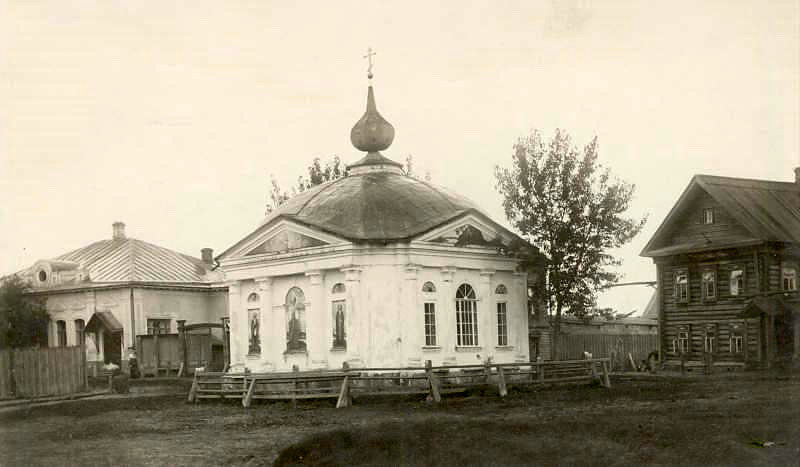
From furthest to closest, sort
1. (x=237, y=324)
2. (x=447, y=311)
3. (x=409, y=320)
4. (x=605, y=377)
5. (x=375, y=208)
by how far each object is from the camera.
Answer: (x=237, y=324), (x=447, y=311), (x=375, y=208), (x=409, y=320), (x=605, y=377)

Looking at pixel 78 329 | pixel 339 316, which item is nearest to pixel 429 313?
pixel 339 316

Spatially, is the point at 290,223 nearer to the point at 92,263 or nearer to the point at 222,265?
the point at 222,265

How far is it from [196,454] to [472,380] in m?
12.4

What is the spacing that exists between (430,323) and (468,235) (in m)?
3.14

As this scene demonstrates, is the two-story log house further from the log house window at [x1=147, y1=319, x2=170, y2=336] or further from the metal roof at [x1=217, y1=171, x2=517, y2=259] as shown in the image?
the log house window at [x1=147, y1=319, x2=170, y2=336]

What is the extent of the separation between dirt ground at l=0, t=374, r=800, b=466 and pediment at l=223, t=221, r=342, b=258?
20.9ft

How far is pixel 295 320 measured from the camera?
1280 inches

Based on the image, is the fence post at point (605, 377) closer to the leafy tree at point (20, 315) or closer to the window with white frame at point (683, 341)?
the window with white frame at point (683, 341)

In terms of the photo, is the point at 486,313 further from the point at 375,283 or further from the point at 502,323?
the point at 375,283

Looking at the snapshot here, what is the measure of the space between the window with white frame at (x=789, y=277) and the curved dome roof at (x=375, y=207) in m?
11.9

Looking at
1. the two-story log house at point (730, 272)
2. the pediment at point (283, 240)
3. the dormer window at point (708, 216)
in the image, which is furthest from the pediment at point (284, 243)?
the dormer window at point (708, 216)

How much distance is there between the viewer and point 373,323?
1212 inches

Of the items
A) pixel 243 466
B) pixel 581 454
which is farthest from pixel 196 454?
pixel 581 454

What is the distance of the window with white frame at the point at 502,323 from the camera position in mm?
34312
